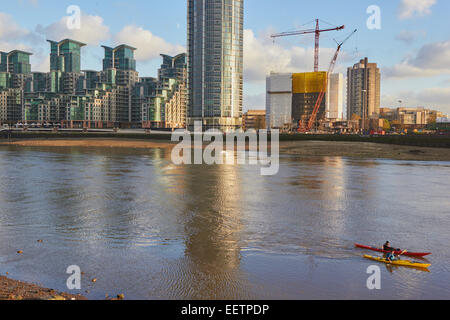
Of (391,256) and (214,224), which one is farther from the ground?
(391,256)

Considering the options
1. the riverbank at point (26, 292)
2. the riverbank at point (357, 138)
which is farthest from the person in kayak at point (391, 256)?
the riverbank at point (357, 138)

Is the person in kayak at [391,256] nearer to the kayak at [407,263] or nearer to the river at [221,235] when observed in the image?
the kayak at [407,263]

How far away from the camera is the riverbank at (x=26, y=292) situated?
518 inches

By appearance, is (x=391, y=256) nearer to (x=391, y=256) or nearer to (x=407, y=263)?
(x=391, y=256)

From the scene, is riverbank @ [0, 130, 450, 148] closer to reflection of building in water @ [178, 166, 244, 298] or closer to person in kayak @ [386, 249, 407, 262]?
reflection of building in water @ [178, 166, 244, 298]

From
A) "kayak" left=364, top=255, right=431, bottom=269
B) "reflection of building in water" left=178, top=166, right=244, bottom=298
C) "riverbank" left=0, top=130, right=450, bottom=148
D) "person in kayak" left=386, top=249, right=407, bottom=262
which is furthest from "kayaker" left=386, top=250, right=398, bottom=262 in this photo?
"riverbank" left=0, top=130, right=450, bottom=148

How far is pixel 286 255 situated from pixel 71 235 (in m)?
12.0

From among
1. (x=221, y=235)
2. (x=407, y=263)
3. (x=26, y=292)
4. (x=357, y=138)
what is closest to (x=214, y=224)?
(x=221, y=235)

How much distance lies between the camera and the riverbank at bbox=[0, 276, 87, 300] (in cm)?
1316

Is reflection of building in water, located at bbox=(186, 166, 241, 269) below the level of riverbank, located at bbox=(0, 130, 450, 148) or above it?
below

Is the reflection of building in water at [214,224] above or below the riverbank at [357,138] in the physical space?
below

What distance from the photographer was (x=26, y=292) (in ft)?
45.2
